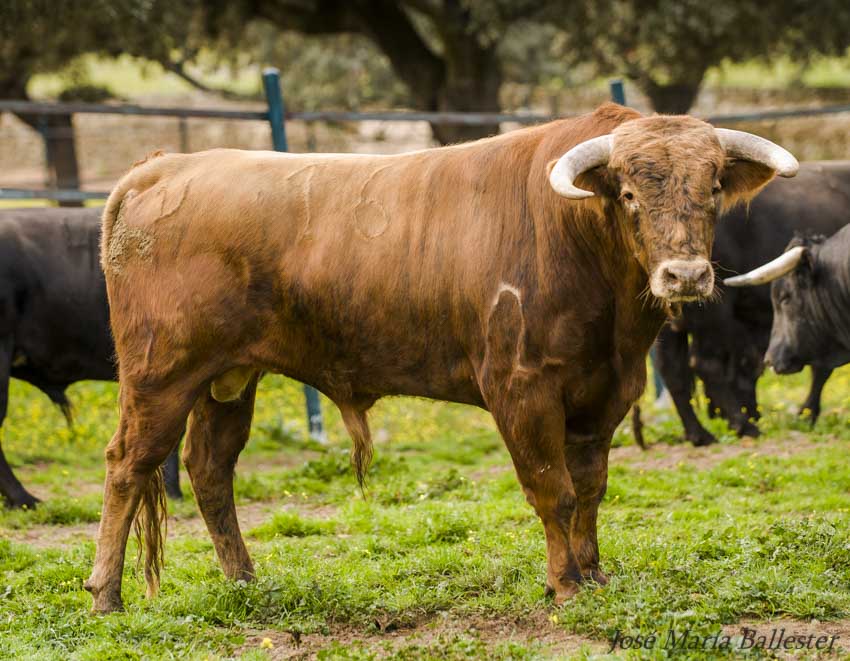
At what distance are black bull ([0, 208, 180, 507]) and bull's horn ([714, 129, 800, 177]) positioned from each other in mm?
4835

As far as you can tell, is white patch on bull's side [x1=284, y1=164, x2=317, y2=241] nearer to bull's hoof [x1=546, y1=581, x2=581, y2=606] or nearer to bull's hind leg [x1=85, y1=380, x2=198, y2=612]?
bull's hind leg [x1=85, y1=380, x2=198, y2=612]

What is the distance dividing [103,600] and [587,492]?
7.44ft

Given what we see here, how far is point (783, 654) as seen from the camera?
429 centimetres

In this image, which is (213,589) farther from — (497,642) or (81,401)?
(81,401)

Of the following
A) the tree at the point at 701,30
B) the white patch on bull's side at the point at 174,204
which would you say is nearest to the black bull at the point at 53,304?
the white patch on bull's side at the point at 174,204

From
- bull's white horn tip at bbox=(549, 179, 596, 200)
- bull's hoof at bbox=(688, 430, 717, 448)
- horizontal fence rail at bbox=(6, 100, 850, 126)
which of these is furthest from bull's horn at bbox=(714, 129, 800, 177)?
bull's hoof at bbox=(688, 430, 717, 448)

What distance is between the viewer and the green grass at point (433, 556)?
4.78 metres

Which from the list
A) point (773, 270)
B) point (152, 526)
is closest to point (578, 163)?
point (152, 526)

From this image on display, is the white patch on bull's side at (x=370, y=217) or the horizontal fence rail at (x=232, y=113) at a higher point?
the horizontal fence rail at (x=232, y=113)

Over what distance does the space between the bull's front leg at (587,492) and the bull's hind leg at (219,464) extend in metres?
1.63

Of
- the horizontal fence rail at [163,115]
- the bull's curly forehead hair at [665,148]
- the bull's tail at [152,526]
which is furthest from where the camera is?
the horizontal fence rail at [163,115]

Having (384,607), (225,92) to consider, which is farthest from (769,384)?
(225,92)

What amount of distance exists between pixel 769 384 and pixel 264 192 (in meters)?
8.75

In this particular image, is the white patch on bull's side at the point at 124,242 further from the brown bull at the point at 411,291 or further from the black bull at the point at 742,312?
the black bull at the point at 742,312
